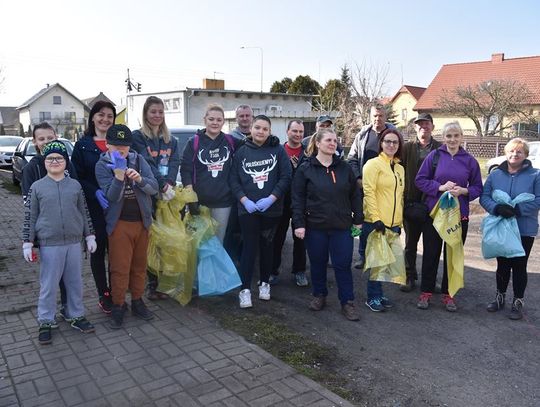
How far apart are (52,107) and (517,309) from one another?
71423 mm

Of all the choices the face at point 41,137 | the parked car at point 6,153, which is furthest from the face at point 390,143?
the parked car at point 6,153

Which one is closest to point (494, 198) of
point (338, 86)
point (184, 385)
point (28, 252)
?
point (184, 385)

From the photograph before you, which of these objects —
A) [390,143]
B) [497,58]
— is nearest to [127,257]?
[390,143]

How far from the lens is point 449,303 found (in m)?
4.91

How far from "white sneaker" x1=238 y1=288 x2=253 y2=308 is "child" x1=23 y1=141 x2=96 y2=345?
1451 mm

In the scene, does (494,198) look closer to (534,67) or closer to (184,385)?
(184,385)

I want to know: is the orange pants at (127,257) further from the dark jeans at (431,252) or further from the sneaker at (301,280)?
the dark jeans at (431,252)

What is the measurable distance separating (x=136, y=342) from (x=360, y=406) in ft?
6.29

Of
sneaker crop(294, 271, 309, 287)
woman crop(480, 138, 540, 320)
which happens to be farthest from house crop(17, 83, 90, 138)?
woman crop(480, 138, 540, 320)

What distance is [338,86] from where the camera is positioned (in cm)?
4084

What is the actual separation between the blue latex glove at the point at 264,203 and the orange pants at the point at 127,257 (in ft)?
3.66

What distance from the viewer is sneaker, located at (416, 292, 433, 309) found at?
4.89 m

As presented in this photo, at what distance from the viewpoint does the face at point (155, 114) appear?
15.1ft

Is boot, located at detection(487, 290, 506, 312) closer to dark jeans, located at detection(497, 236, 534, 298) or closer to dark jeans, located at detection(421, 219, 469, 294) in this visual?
dark jeans, located at detection(497, 236, 534, 298)
